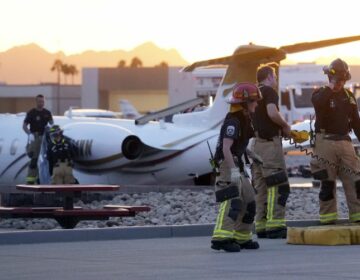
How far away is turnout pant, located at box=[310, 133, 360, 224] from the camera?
17734mm

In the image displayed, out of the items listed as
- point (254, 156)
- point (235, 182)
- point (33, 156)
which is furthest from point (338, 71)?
point (33, 156)

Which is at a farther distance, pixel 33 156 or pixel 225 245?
pixel 33 156

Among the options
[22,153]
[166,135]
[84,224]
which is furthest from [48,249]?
[22,153]

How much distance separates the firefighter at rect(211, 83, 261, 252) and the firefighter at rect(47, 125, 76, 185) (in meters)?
15.4

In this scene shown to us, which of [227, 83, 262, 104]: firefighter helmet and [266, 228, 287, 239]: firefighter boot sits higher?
[227, 83, 262, 104]: firefighter helmet

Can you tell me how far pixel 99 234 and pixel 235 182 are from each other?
264 cm

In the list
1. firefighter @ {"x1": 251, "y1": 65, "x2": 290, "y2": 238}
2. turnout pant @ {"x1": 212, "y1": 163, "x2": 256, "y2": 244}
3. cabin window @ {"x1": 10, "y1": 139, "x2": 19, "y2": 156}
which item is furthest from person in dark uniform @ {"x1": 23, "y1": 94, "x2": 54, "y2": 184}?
turnout pant @ {"x1": 212, "y1": 163, "x2": 256, "y2": 244}

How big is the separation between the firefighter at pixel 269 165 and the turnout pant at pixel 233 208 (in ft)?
4.89

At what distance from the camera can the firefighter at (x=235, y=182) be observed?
50.9 ft

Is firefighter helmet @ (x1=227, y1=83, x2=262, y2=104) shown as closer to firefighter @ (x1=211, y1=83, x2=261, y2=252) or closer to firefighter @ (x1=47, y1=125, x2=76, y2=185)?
firefighter @ (x1=211, y1=83, x2=261, y2=252)

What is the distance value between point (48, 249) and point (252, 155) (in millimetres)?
2705

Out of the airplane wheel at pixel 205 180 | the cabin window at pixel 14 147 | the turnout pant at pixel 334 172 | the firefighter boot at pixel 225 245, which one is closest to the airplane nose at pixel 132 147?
the airplane wheel at pixel 205 180

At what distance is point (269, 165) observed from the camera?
17391 millimetres

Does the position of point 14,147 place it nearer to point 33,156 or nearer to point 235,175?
point 33,156
